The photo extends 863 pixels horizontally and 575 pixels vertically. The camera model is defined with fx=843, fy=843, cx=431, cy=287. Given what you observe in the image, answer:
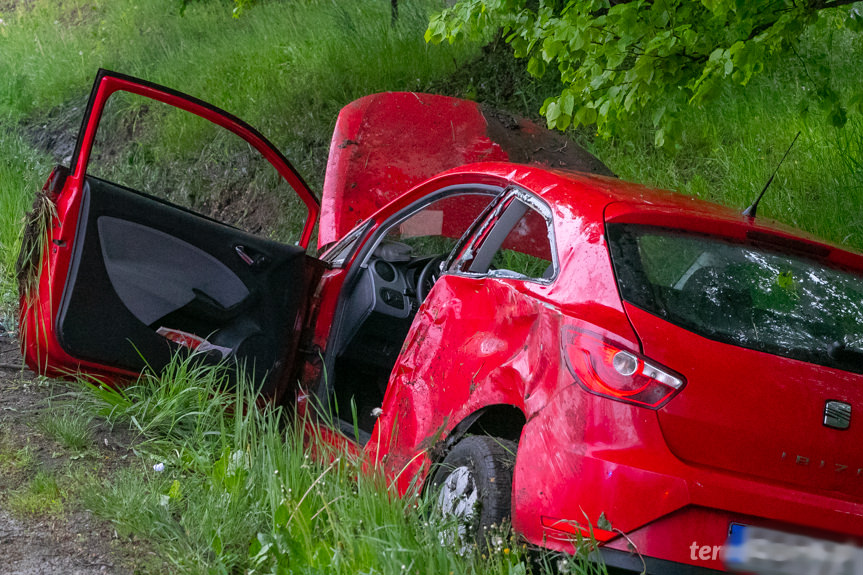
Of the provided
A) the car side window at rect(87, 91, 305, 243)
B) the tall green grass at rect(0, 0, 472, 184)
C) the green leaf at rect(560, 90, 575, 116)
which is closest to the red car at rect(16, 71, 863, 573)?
the green leaf at rect(560, 90, 575, 116)

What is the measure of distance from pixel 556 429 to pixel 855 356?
2.95ft

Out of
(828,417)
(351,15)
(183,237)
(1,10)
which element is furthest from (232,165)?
(1,10)

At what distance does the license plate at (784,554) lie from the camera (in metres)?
2.12

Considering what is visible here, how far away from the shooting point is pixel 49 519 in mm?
2900

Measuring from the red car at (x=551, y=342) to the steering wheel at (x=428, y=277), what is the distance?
11mm

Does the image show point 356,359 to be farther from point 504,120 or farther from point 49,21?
point 49,21

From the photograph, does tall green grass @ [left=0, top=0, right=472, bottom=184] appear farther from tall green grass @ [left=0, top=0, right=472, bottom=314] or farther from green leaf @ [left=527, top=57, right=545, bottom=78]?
green leaf @ [left=527, top=57, right=545, bottom=78]

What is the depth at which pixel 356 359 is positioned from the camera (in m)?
4.04

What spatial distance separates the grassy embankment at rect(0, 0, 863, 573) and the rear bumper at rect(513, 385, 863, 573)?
254 millimetres

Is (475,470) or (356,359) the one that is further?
(356,359)

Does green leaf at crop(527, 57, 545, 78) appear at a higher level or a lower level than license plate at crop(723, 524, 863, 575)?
higher

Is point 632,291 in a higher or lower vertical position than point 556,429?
higher

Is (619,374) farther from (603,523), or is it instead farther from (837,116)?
(837,116)

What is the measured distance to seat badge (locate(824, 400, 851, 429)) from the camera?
87.4 inches
